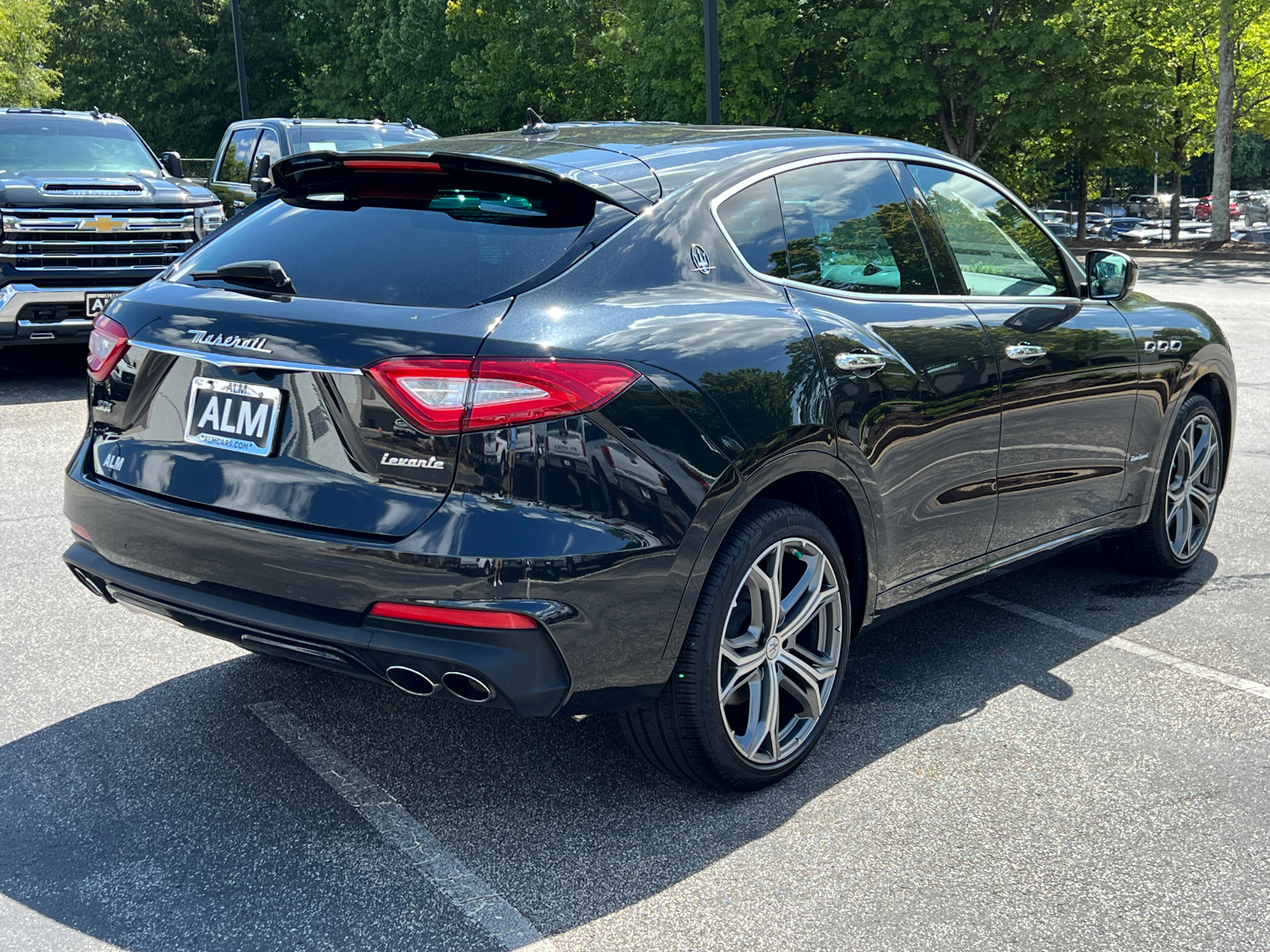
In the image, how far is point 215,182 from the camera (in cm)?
1664

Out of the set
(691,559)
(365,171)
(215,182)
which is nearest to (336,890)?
(691,559)

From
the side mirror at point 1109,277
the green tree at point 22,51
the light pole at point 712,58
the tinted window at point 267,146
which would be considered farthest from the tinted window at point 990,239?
the green tree at point 22,51

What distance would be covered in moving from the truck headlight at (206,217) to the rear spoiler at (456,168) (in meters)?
7.86

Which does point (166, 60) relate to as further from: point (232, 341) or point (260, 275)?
point (232, 341)

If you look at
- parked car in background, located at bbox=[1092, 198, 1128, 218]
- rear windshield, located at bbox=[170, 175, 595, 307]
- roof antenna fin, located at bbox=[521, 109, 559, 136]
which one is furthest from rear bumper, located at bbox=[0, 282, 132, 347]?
parked car in background, located at bbox=[1092, 198, 1128, 218]

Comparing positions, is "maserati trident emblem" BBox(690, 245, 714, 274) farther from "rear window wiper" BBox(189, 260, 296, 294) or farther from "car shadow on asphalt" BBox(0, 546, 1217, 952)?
"car shadow on asphalt" BBox(0, 546, 1217, 952)

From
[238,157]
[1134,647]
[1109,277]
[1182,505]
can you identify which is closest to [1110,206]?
[238,157]

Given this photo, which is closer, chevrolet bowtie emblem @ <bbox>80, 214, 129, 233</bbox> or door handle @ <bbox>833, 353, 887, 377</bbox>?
door handle @ <bbox>833, 353, 887, 377</bbox>

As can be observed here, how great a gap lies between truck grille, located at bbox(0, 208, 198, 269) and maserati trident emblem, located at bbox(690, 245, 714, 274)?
25.8ft

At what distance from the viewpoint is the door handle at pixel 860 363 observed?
3691 millimetres

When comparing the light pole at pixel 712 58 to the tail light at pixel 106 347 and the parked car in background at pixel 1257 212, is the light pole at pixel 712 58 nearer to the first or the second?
the tail light at pixel 106 347

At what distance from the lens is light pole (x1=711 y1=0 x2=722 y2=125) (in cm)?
1449

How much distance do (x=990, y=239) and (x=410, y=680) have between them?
8.83 ft

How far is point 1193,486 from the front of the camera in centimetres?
573
